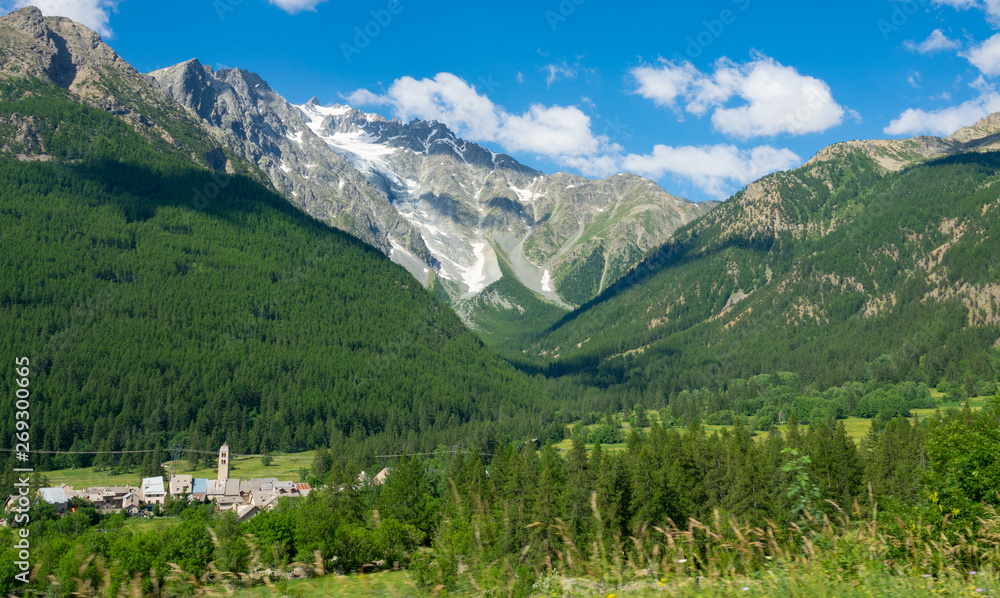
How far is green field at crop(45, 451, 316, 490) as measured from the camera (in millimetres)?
102125

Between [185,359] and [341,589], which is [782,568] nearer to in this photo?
[341,589]

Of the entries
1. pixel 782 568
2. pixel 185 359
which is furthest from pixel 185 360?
pixel 782 568

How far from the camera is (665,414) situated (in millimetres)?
165250

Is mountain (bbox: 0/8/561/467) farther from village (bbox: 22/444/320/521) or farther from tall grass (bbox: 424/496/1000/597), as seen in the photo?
tall grass (bbox: 424/496/1000/597)

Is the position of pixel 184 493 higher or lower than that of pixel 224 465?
lower

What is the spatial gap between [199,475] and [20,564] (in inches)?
3101

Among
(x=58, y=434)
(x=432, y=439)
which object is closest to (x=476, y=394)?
(x=432, y=439)

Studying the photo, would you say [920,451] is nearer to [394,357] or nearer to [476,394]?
[476,394]

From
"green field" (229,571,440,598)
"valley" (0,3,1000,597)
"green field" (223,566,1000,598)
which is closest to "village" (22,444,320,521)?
"valley" (0,3,1000,597)

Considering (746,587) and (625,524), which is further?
(625,524)

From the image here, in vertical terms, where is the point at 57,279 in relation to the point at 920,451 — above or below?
above

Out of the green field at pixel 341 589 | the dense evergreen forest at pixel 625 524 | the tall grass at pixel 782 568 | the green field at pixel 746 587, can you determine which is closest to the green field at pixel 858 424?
the dense evergreen forest at pixel 625 524

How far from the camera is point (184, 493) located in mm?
90688

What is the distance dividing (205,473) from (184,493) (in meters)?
23.2
